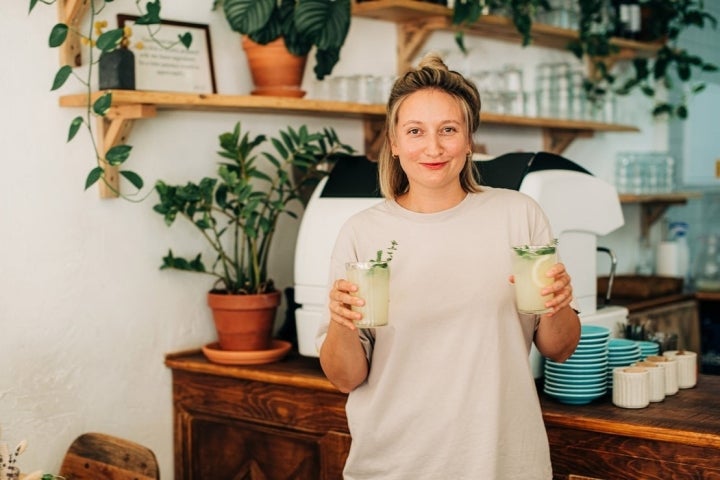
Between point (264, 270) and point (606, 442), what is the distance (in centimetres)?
125

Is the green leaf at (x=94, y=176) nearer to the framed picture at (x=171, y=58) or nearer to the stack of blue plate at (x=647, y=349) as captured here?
the framed picture at (x=171, y=58)

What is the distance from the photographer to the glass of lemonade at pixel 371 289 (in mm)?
1893

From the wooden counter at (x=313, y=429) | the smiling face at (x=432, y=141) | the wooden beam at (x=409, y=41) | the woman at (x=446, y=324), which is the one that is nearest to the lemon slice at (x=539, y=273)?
the woman at (x=446, y=324)

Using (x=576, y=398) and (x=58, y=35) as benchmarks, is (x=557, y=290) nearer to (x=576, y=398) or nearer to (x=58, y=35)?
(x=576, y=398)

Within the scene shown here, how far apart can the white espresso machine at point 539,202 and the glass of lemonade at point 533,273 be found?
2.71 feet

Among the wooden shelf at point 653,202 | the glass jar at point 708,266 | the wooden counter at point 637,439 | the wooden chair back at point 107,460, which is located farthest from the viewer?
the glass jar at point 708,266

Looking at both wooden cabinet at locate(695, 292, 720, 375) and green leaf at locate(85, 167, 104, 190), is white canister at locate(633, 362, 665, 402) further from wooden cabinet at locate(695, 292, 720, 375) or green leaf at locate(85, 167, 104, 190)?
wooden cabinet at locate(695, 292, 720, 375)

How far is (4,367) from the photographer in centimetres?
275

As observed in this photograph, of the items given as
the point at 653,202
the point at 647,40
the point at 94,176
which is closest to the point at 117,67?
the point at 94,176

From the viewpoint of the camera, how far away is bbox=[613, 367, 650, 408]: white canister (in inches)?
97.0

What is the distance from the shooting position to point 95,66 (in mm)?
2908

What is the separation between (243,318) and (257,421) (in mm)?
309

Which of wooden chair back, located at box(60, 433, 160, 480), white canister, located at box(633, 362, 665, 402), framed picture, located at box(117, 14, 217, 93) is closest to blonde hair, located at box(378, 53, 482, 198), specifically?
white canister, located at box(633, 362, 665, 402)

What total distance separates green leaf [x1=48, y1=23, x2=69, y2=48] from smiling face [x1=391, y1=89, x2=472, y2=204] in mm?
1055
